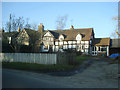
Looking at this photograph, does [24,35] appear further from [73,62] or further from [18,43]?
[73,62]

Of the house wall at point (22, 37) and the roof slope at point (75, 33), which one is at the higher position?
the roof slope at point (75, 33)

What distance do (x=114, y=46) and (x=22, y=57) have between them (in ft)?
77.1

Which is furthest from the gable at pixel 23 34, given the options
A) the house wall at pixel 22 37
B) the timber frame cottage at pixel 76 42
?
Answer: the timber frame cottage at pixel 76 42

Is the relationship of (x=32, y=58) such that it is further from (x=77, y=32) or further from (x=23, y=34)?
(x=77, y=32)

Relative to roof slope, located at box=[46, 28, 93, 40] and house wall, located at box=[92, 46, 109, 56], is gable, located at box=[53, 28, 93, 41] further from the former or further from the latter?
house wall, located at box=[92, 46, 109, 56]

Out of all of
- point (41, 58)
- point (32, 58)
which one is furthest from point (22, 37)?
point (41, 58)

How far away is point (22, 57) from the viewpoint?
1792cm

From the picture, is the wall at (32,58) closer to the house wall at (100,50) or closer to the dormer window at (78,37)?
the house wall at (100,50)

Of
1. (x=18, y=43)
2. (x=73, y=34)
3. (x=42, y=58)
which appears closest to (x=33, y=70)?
(x=42, y=58)

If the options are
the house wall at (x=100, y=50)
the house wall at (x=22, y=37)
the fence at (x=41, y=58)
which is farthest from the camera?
the house wall at (x=100, y=50)

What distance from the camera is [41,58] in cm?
1627

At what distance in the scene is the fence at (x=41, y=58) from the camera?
1549cm

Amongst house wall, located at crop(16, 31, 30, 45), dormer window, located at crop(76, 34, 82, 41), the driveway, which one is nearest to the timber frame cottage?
dormer window, located at crop(76, 34, 82, 41)

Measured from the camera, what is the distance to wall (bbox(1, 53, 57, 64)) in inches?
614
